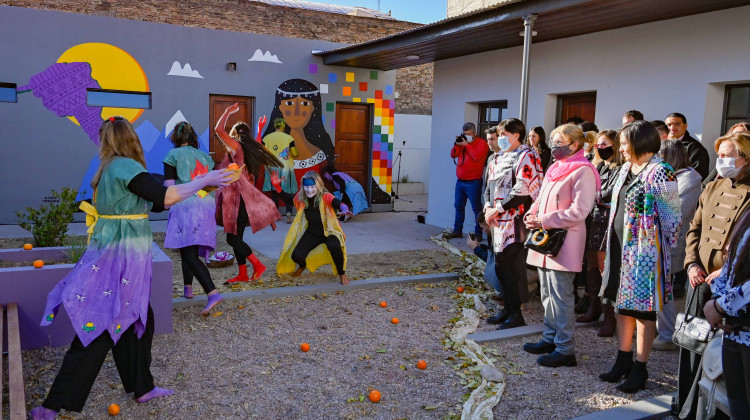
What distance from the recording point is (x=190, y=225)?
5.36m

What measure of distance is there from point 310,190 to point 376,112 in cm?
698

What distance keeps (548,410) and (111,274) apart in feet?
9.02

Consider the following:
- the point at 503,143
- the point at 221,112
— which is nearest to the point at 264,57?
the point at 221,112

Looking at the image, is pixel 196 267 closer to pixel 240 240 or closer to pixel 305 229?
pixel 240 240

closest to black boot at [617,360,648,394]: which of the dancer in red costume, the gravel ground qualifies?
the gravel ground

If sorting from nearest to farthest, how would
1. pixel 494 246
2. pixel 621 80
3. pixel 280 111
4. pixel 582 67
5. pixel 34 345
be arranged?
pixel 34 345 → pixel 494 246 → pixel 621 80 → pixel 582 67 → pixel 280 111

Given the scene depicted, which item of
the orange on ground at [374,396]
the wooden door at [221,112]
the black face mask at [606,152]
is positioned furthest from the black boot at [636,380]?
the wooden door at [221,112]

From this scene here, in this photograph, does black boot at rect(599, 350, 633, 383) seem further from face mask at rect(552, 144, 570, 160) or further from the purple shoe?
the purple shoe

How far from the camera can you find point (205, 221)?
214 inches

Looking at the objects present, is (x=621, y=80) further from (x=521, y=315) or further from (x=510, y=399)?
(x=510, y=399)

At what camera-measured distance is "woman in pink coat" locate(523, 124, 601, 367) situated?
4.31 metres

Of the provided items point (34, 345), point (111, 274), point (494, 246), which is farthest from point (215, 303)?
point (494, 246)

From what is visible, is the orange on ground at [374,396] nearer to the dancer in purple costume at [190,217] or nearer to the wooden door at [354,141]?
the dancer in purple costume at [190,217]

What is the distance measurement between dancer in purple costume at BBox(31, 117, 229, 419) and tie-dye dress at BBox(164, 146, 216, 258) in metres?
1.78
